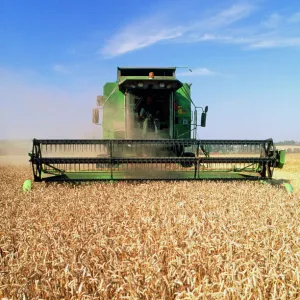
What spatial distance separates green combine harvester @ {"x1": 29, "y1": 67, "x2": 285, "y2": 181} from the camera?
655 cm

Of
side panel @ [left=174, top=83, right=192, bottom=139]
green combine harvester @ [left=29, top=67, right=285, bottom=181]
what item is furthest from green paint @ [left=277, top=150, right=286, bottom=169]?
side panel @ [left=174, top=83, right=192, bottom=139]

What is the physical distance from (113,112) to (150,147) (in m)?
2.30

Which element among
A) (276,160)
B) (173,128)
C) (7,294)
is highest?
(173,128)

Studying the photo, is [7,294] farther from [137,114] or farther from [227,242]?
[137,114]

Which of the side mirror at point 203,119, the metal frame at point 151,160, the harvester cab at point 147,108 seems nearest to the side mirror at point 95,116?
the harvester cab at point 147,108

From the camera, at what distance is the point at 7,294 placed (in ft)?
6.10

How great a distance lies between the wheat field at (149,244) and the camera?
71.8 inches

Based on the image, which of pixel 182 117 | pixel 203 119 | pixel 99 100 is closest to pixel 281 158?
pixel 203 119

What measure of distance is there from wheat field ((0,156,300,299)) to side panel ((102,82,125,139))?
9.35 ft

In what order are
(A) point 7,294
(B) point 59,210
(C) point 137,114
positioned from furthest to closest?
(C) point 137,114
(B) point 59,210
(A) point 7,294

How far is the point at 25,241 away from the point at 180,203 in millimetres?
2243

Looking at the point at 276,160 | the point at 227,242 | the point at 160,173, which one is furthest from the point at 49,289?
the point at 276,160

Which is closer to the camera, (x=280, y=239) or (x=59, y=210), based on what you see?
(x=280, y=239)

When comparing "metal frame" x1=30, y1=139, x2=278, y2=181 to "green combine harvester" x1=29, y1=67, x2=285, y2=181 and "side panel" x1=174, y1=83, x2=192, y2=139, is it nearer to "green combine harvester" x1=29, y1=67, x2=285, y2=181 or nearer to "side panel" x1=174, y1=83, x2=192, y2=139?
"green combine harvester" x1=29, y1=67, x2=285, y2=181
